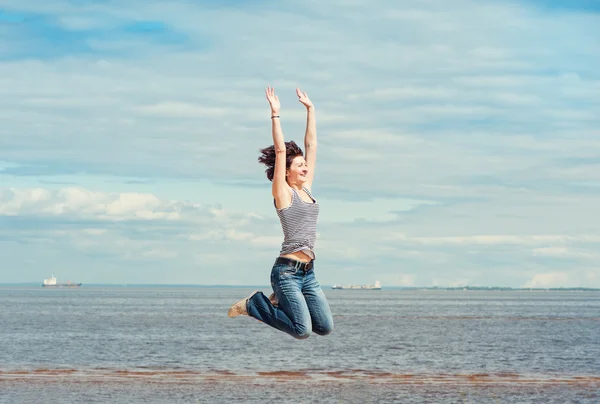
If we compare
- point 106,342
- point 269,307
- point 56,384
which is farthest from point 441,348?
point 269,307

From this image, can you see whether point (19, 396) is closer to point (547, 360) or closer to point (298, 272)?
point (298, 272)

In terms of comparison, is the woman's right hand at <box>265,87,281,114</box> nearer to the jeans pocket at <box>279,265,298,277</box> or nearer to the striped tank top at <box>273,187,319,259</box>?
the striped tank top at <box>273,187,319,259</box>

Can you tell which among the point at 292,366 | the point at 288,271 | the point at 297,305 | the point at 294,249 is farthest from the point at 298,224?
the point at 292,366

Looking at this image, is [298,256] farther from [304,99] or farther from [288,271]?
[304,99]

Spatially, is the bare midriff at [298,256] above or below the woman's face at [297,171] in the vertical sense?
below

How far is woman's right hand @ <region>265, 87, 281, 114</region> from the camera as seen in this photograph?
39.4 feet

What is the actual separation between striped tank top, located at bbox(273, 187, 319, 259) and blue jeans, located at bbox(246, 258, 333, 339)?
324mm

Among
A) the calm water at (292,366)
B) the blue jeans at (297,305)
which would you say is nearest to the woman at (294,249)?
the blue jeans at (297,305)

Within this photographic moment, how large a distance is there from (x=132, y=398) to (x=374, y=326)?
67.1 meters

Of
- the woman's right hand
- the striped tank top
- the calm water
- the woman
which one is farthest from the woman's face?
the calm water

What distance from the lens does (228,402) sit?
1385 inches

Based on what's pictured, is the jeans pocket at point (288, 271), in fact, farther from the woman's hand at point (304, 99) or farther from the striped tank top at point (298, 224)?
the woman's hand at point (304, 99)

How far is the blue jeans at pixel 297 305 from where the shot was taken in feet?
41.0

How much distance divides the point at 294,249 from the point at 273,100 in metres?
2.13
